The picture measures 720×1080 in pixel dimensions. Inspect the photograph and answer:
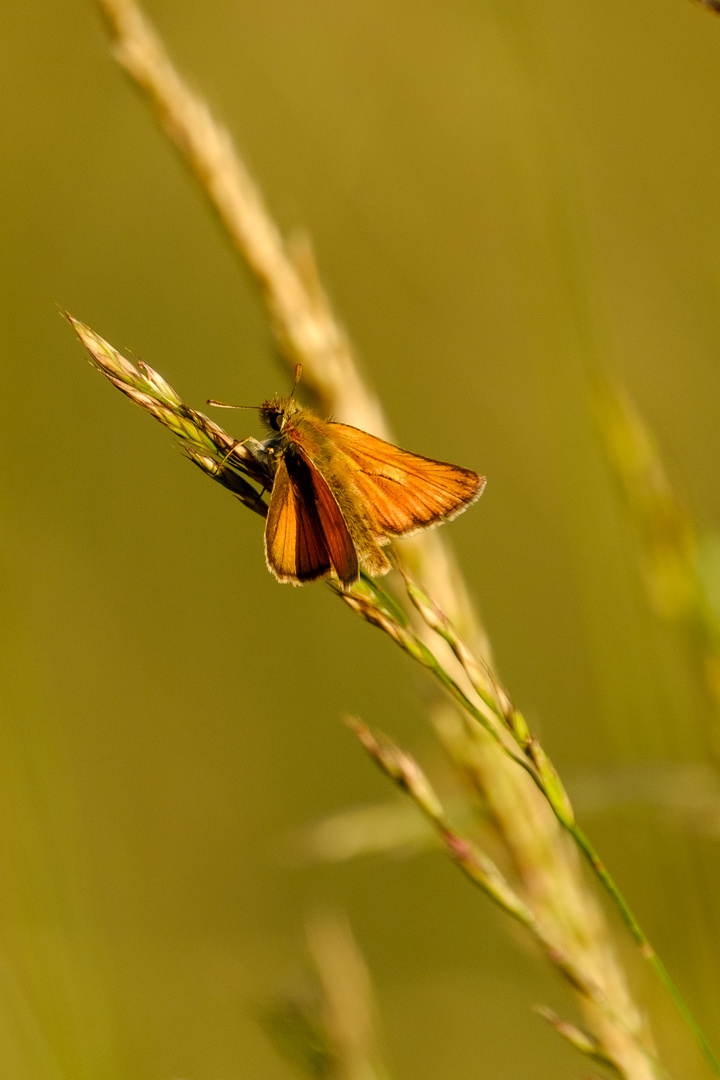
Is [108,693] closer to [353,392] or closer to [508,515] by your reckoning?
[508,515]

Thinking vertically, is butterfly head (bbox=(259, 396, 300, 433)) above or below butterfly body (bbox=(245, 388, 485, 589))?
above

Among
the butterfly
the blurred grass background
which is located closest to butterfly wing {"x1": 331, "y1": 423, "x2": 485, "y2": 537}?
the butterfly

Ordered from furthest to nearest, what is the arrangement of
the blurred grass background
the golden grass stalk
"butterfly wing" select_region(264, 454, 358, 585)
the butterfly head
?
the blurred grass background < the butterfly head < "butterfly wing" select_region(264, 454, 358, 585) < the golden grass stalk

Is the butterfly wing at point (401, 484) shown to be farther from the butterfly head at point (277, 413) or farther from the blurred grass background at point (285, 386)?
the blurred grass background at point (285, 386)

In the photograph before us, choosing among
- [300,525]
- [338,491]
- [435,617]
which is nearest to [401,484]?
[338,491]

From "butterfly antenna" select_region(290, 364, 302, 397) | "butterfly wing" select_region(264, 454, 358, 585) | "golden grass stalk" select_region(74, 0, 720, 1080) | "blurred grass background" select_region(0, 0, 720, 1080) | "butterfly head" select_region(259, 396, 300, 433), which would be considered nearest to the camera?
"golden grass stalk" select_region(74, 0, 720, 1080)

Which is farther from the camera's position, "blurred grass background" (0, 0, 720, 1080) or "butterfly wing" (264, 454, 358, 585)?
"blurred grass background" (0, 0, 720, 1080)

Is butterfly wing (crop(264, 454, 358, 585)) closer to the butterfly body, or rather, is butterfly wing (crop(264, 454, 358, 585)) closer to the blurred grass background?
the butterfly body

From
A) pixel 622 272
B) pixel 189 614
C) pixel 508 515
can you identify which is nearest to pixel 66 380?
pixel 189 614
